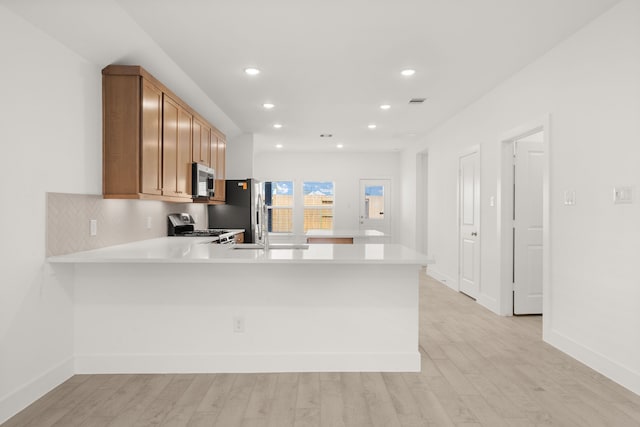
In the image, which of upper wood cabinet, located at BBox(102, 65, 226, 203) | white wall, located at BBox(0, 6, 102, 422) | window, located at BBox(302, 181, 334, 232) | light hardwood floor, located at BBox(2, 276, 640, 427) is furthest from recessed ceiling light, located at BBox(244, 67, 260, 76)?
window, located at BBox(302, 181, 334, 232)

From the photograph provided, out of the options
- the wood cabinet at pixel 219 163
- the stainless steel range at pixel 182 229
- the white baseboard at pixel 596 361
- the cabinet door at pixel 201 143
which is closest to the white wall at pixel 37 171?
the cabinet door at pixel 201 143

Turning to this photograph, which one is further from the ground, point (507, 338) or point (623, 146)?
point (623, 146)

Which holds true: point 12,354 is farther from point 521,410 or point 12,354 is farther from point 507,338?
point 507,338

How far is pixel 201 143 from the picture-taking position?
189 inches

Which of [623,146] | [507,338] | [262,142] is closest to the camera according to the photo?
[623,146]

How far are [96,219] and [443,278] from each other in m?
4.97

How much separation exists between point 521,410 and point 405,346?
0.80 m

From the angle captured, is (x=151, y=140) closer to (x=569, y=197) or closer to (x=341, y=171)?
(x=569, y=197)

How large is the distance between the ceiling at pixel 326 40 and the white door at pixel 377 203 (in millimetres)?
4284

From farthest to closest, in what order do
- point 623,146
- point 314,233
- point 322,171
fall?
point 322,171
point 314,233
point 623,146

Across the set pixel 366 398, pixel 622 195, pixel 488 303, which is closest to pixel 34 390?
pixel 366 398

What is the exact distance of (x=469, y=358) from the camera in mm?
3080

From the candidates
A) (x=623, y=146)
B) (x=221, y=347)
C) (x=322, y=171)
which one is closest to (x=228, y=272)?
(x=221, y=347)

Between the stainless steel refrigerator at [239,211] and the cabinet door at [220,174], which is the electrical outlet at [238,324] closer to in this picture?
the cabinet door at [220,174]
